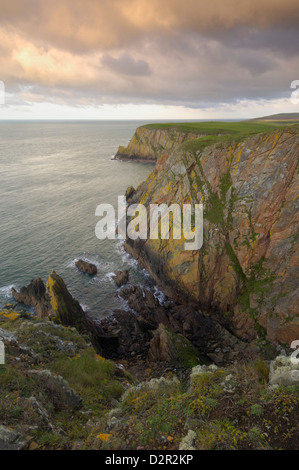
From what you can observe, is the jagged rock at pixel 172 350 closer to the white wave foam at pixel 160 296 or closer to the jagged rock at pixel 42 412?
the white wave foam at pixel 160 296

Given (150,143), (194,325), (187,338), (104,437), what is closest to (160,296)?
(194,325)

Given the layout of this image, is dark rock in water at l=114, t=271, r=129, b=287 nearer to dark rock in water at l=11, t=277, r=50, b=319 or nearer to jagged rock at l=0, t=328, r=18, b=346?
dark rock in water at l=11, t=277, r=50, b=319

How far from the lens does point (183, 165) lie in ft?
117

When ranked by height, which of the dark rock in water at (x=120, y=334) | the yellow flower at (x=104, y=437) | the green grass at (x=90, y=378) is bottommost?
the dark rock in water at (x=120, y=334)

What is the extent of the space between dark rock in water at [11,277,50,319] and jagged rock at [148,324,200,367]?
12956 millimetres

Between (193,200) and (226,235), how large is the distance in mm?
6816

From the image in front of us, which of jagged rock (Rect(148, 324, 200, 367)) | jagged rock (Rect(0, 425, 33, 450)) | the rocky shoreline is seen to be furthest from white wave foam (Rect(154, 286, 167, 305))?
jagged rock (Rect(0, 425, 33, 450))

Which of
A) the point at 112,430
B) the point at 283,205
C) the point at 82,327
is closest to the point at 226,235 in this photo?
the point at 283,205

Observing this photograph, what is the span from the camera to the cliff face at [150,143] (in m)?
93.5

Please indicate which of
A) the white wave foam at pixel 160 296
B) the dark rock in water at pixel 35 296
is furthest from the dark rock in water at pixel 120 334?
the dark rock in water at pixel 35 296

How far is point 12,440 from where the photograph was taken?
23.2 feet

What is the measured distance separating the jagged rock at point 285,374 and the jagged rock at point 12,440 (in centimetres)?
852
